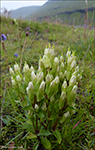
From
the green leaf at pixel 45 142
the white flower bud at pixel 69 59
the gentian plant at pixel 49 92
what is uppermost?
the white flower bud at pixel 69 59

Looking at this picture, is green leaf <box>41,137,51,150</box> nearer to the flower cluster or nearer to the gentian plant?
Result: the gentian plant

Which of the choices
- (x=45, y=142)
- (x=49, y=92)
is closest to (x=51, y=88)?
(x=49, y=92)

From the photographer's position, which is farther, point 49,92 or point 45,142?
point 45,142

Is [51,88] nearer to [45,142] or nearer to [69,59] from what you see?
[69,59]

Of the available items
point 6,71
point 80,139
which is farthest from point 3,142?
point 6,71

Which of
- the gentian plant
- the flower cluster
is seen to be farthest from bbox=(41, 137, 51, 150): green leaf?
the flower cluster

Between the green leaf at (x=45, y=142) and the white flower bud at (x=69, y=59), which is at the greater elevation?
the white flower bud at (x=69, y=59)

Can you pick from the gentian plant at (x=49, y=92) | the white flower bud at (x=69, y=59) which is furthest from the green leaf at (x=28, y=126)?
the white flower bud at (x=69, y=59)

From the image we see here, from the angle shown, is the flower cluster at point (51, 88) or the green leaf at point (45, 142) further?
the green leaf at point (45, 142)

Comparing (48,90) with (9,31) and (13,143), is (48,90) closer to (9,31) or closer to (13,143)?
(13,143)

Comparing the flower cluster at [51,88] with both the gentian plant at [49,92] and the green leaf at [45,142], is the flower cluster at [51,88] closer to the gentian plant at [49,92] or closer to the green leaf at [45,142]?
the gentian plant at [49,92]

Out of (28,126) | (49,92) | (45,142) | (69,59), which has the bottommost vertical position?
(45,142)
